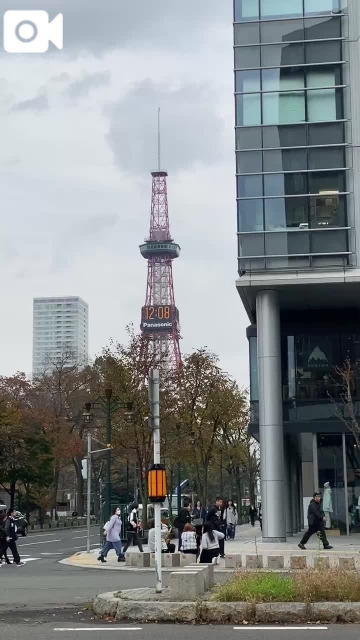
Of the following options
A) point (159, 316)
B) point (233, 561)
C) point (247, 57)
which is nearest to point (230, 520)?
point (233, 561)

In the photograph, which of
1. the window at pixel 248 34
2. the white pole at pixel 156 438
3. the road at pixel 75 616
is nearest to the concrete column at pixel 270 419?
the window at pixel 248 34

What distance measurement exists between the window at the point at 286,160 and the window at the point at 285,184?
10.2 inches

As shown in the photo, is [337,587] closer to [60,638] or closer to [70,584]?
[60,638]

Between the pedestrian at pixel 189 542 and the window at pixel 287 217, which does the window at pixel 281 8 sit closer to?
A: the window at pixel 287 217

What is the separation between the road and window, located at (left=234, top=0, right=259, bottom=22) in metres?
21.9

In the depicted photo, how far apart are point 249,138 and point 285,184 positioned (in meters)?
2.19

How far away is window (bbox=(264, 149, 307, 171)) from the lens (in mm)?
35156

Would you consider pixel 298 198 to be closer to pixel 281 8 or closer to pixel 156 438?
pixel 281 8

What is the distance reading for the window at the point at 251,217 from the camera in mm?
34781

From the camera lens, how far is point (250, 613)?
1251cm

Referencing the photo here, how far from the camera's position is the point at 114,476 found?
93312 millimetres

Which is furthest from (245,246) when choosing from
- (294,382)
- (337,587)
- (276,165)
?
(337,587)

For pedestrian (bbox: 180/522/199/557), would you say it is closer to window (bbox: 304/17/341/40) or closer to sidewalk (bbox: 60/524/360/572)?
sidewalk (bbox: 60/524/360/572)

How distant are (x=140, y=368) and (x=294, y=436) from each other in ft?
39.7
